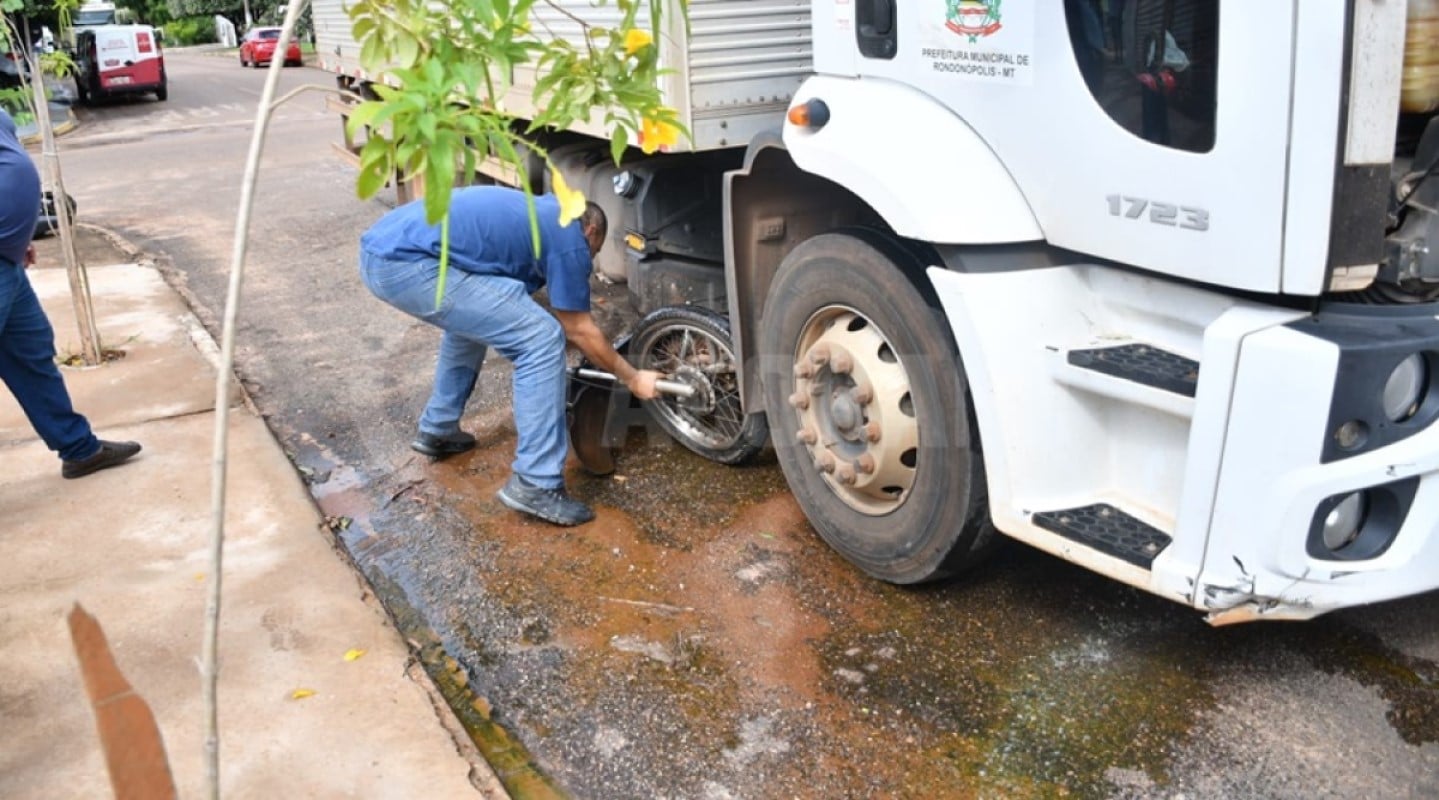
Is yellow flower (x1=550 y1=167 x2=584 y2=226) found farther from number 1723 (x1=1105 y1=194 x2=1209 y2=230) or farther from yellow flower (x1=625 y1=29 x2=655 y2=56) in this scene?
number 1723 (x1=1105 y1=194 x2=1209 y2=230)

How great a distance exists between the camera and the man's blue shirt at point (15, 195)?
4.62m

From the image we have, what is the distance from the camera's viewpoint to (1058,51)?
3016 millimetres

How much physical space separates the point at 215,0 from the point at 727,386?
6450 cm

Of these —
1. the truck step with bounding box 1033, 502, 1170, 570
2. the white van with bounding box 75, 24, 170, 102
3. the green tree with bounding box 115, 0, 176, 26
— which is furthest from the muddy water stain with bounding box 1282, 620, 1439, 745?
the green tree with bounding box 115, 0, 176, 26

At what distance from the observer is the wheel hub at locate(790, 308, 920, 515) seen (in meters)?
3.68

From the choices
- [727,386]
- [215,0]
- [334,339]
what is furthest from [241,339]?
[215,0]

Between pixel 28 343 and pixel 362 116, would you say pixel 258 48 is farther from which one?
pixel 362 116

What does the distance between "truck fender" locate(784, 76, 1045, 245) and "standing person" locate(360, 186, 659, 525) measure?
1.28 meters

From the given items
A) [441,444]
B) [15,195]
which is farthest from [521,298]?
[15,195]

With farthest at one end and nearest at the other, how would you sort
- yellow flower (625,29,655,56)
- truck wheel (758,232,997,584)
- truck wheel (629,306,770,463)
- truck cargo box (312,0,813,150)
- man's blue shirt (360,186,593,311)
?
truck wheel (629,306,770,463) → man's blue shirt (360,186,593,311) → truck cargo box (312,0,813,150) → truck wheel (758,232,997,584) → yellow flower (625,29,655,56)

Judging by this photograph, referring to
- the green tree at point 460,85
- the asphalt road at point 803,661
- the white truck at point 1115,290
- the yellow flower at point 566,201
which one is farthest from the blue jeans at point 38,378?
the yellow flower at point 566,201

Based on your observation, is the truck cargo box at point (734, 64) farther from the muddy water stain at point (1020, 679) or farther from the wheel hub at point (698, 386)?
the muddy water stain at point (1020, 679)

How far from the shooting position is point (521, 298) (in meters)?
4.66

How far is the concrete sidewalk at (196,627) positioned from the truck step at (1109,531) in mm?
1554
